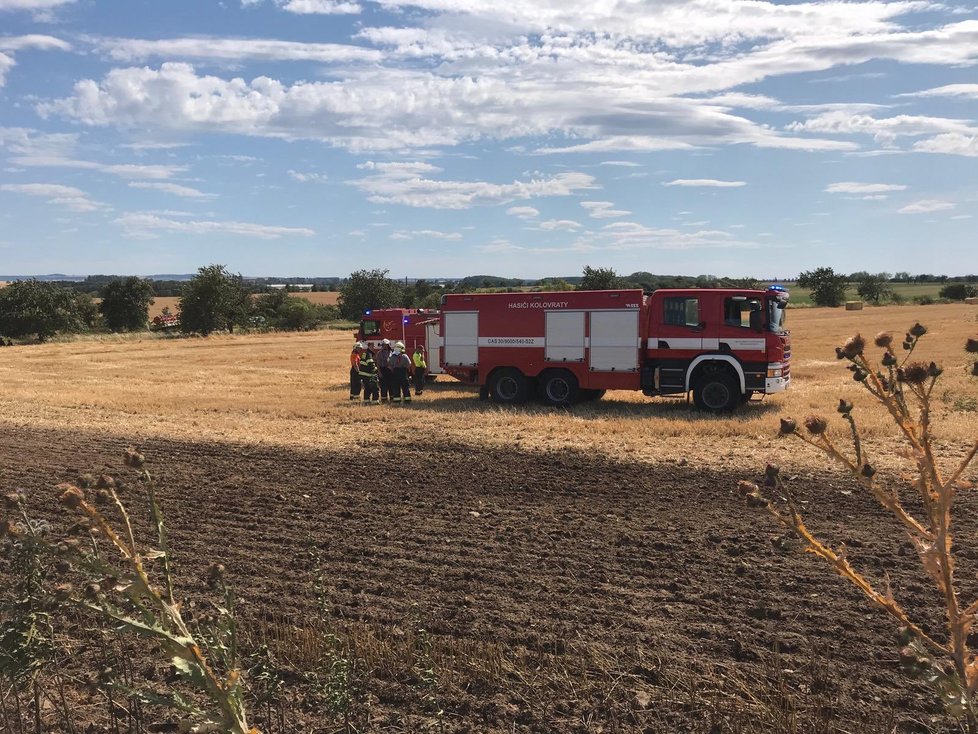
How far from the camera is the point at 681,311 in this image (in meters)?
17.3

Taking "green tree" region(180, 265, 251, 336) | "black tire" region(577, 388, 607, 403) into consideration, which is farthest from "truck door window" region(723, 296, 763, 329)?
"green tree" region(180, 265, 251, 336)

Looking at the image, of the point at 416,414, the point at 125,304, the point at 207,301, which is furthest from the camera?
the point at 125,304

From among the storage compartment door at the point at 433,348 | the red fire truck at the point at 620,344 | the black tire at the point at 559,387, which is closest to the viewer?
the red fire truck at the point at 620,344

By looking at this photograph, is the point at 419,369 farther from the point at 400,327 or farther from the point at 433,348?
the point at 400,327

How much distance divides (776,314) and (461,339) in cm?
734

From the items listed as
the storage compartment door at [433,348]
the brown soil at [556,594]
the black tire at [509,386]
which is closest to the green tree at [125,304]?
the storage compartment door at [433,348]

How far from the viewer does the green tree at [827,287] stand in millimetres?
92062

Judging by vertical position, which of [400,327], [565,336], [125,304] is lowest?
[565,336]

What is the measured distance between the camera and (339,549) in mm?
7629

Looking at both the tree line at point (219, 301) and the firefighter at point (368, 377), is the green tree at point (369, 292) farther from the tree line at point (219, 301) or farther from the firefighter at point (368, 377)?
the firefighter at point (368, 377)

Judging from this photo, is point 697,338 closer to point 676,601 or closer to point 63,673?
point 676,601

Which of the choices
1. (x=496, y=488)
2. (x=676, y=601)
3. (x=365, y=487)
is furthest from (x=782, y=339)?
(x=676, y=601)

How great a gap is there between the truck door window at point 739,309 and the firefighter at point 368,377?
865 cm

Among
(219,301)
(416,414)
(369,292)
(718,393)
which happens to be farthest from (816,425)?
(369,292)
